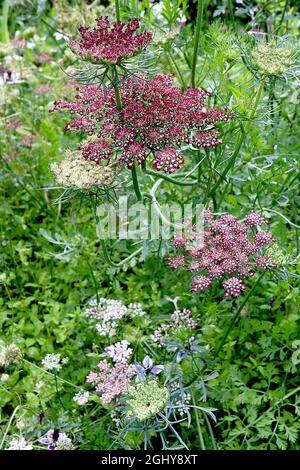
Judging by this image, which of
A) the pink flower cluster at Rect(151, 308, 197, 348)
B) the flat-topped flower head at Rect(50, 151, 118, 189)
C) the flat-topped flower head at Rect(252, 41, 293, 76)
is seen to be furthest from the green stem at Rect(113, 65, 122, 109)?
the pink flower cluster at Rect(151, 308, 197, 348)

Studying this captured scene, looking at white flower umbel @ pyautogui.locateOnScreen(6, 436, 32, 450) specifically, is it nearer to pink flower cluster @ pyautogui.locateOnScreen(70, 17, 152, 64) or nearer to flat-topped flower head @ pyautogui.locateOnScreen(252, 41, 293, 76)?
pink flower cluster @ pyautogui.locateOnScreen(70, 17, 152, 64)

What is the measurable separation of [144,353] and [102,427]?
0.38 metres

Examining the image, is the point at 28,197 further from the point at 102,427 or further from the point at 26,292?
the point at 102,427

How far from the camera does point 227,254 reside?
6.33ft

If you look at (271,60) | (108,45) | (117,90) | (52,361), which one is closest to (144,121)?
(117,90)

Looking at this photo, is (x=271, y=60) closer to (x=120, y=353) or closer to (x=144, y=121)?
(x=144, y=121)

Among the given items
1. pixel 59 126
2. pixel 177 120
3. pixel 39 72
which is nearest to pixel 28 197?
pixel 59 126

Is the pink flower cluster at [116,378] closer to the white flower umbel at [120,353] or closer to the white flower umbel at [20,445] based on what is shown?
the white flower umbel at [120,353]

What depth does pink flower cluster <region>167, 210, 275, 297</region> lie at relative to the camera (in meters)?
1.92

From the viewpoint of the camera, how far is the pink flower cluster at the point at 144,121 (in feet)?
6.07

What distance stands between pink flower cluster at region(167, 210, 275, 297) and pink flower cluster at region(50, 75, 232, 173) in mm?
280

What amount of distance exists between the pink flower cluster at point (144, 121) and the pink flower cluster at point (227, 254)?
0.28 m

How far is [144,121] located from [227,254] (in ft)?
1.63
